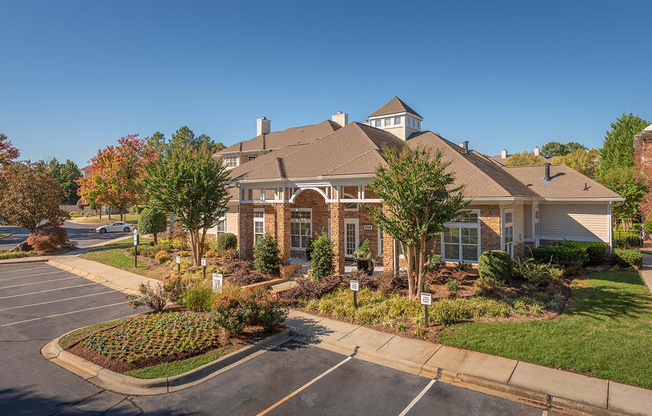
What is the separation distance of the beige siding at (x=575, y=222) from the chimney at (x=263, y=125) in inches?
1060

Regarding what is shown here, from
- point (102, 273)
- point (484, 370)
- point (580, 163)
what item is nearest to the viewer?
point (484, 370)

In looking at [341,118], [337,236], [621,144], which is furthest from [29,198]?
[621,144]

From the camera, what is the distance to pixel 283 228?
1784 centimetres

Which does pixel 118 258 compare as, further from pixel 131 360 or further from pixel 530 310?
pixel 530 310

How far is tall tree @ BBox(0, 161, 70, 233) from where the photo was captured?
25.6m

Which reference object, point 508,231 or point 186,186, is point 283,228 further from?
point 508,231

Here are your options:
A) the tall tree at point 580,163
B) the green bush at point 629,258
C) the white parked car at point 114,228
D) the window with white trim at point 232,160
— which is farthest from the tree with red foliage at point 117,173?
the tall tree at point 580,163

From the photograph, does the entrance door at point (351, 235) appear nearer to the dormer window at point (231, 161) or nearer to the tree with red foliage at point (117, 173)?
the dormer window at point (231, 161)

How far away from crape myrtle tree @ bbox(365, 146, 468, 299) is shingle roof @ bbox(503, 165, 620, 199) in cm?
1278

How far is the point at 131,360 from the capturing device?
8.24 meters

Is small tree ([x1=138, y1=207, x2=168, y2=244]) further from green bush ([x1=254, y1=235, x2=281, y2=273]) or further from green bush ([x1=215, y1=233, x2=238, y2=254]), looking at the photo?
green bush ([x1=254, y1=235, x2=281, y2=273])

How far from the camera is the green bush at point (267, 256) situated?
17359 millimetres

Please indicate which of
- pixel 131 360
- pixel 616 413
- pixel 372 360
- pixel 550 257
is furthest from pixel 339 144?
pixel 616 413

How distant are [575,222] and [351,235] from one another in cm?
1299
